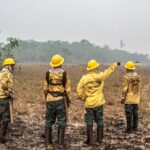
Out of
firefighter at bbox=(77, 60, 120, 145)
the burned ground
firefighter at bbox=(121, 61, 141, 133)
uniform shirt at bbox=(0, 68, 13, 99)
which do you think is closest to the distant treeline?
the burned ground

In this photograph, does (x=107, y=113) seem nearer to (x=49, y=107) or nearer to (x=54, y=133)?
(x=54, y=133)

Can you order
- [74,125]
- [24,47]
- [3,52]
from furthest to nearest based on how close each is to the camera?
[24,47]
[3,52]
[74,125]

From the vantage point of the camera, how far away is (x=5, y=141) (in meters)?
12.2

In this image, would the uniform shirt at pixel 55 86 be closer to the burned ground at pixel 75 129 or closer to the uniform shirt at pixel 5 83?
the uniform shirt at pixel 5 83

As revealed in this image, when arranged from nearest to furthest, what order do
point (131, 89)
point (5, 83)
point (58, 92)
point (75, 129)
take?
point (58, 92) < point (5, 83) < point (131, 89) < point (75, 129)

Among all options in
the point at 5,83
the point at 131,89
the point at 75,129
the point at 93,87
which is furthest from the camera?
the point at 75,129

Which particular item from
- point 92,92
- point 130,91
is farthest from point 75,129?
point 92,92

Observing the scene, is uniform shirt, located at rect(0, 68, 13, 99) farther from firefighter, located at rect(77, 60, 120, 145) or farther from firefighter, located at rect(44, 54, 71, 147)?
firefighter, located at rect(77, 60, 120, 145)

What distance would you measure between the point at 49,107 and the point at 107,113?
5907 mm

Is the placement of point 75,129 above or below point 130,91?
below

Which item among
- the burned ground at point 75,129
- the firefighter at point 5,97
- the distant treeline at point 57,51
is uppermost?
the distant treeline at point 57,51

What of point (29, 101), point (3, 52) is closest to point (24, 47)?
point (3, 52)

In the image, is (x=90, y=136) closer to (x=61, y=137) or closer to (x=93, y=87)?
(x=61, y=137)

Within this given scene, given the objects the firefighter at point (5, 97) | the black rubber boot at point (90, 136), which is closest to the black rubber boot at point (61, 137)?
the black rubber boot at point (90, 136)
